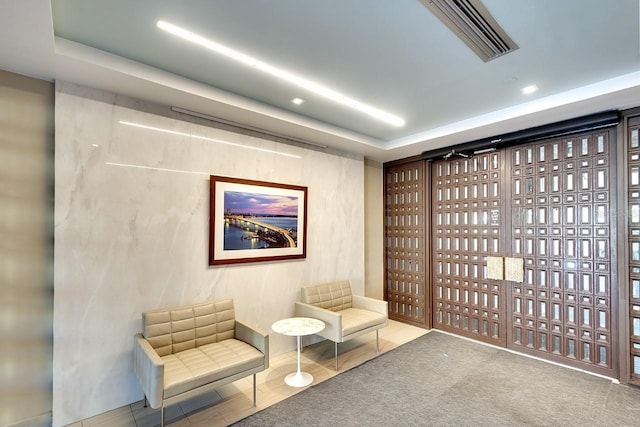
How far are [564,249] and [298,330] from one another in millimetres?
3252

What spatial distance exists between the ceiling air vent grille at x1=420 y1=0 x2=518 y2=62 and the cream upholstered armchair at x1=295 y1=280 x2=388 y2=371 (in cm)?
287

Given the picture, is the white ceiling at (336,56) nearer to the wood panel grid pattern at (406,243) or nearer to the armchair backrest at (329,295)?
the wood panel grid pattern at (406,243)

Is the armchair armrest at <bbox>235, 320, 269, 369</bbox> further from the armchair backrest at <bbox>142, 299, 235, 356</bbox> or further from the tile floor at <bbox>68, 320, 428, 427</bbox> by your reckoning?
the tile floor at <bbox>68, 320, 428, 427</bbox>

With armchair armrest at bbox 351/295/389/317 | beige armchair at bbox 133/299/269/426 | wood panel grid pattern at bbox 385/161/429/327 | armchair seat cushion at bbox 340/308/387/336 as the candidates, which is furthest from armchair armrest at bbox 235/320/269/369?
wood panel grid pattern at bbox 385/161/429/327

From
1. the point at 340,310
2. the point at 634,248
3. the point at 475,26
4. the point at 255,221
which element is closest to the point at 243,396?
the point at 340,310

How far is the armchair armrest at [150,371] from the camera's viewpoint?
220 centimetres

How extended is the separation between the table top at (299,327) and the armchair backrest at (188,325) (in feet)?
1.66

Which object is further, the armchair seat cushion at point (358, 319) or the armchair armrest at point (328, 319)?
the armchair seat cushion at point (358, 319)

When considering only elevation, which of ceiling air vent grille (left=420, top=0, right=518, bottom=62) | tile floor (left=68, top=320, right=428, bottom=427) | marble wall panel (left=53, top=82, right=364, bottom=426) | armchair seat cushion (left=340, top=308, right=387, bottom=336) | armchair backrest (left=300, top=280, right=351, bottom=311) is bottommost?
tile floor (left=68, top=320, right=428, bottom=427)

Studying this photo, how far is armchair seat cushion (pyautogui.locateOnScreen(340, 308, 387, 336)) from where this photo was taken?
3.58 meters

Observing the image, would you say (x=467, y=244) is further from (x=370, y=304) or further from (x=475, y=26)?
(x=475, y=26)

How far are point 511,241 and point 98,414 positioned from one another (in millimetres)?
Answer: 4889

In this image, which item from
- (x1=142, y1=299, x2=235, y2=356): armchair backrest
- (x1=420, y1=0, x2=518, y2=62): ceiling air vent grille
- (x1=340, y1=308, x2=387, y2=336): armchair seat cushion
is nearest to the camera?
(x1=420, y1=0, x2=518, y2=62): ceiling air vent grille

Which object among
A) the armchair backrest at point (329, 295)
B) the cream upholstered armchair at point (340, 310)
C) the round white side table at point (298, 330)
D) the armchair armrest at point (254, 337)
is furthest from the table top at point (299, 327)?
the armchair backrest at point (329, 295)
